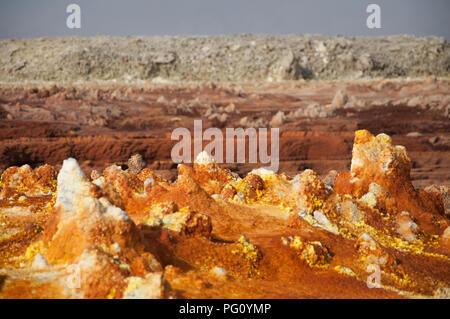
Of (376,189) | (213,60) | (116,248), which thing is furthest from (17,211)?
(213,60)

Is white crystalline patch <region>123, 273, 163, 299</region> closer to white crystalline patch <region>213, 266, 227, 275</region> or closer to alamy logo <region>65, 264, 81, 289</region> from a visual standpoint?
alamy logo <region>65, 264, 81, 289</region>

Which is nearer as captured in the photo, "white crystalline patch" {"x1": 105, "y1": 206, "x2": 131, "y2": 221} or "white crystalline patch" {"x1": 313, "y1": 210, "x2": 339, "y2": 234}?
"white crystalline patch" {"x1": 105, "y1": 206, "x2": 131, "y2": 221}

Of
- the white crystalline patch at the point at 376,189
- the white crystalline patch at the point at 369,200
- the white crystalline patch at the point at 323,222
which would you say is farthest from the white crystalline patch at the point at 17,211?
the white crystalline patch at the point at 376,189

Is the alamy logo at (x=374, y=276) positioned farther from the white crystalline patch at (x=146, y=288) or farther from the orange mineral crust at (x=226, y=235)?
the white crystalline patch at (x=146, y=288)

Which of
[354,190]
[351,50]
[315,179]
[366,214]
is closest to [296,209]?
[315,179]

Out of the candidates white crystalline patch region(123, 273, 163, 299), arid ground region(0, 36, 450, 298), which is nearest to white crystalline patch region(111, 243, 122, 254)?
arid ground region(0, 36, 450, 298)

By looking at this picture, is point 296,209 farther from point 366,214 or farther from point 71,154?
point 71,154
